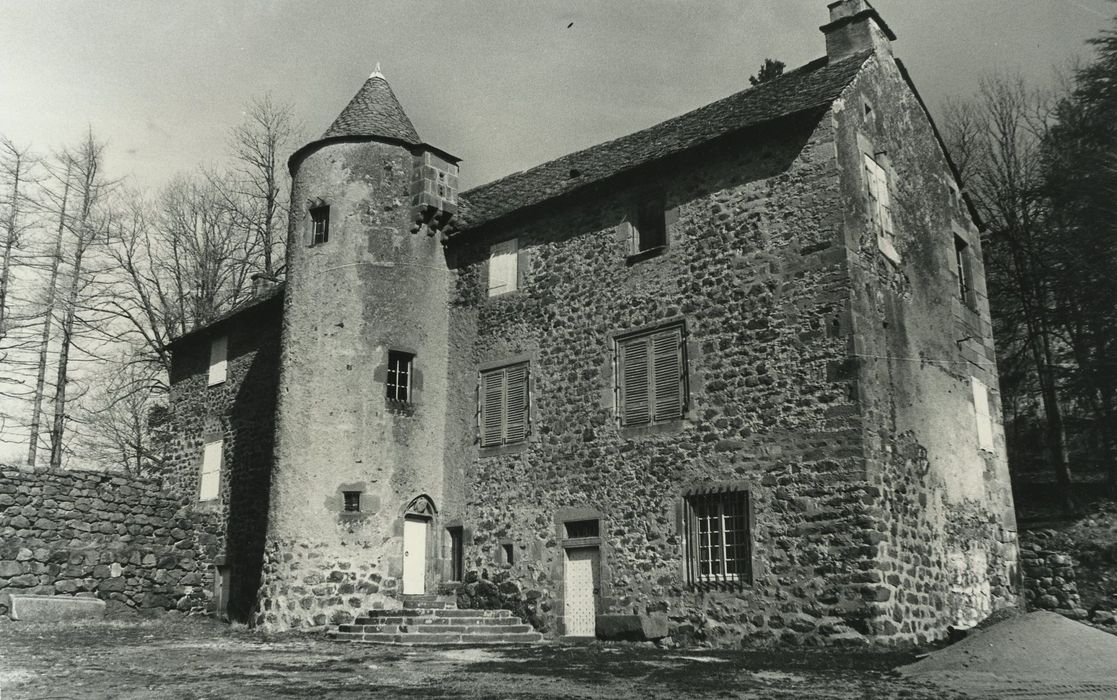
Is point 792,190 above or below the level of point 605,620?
above

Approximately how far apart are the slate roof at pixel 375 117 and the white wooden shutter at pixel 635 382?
628 cm

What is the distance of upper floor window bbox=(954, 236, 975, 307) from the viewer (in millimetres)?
16172

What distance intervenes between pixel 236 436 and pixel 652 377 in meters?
10.5

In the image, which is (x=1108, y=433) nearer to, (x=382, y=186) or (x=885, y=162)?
(x=885, y=162)

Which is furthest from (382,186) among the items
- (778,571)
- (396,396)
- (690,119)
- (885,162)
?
(778,571)

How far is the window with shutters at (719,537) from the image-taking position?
40.8 ft

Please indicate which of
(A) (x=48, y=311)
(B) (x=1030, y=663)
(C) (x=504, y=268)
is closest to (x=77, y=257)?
(A) (x=48, y=311)

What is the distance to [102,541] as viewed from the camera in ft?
56.6

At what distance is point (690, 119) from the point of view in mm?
16406

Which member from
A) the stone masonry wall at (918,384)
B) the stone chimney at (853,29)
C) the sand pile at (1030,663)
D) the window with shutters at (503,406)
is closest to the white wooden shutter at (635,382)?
the window with shutters at (503,406)

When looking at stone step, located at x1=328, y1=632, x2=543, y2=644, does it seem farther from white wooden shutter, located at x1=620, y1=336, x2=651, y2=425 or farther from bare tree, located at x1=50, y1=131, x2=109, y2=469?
bare tree, located at x1=50, y1=131, x2=109, y2=469

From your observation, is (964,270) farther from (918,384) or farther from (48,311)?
(48,311)

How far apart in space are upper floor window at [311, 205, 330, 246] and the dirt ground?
755cm

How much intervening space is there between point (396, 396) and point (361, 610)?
373cm
